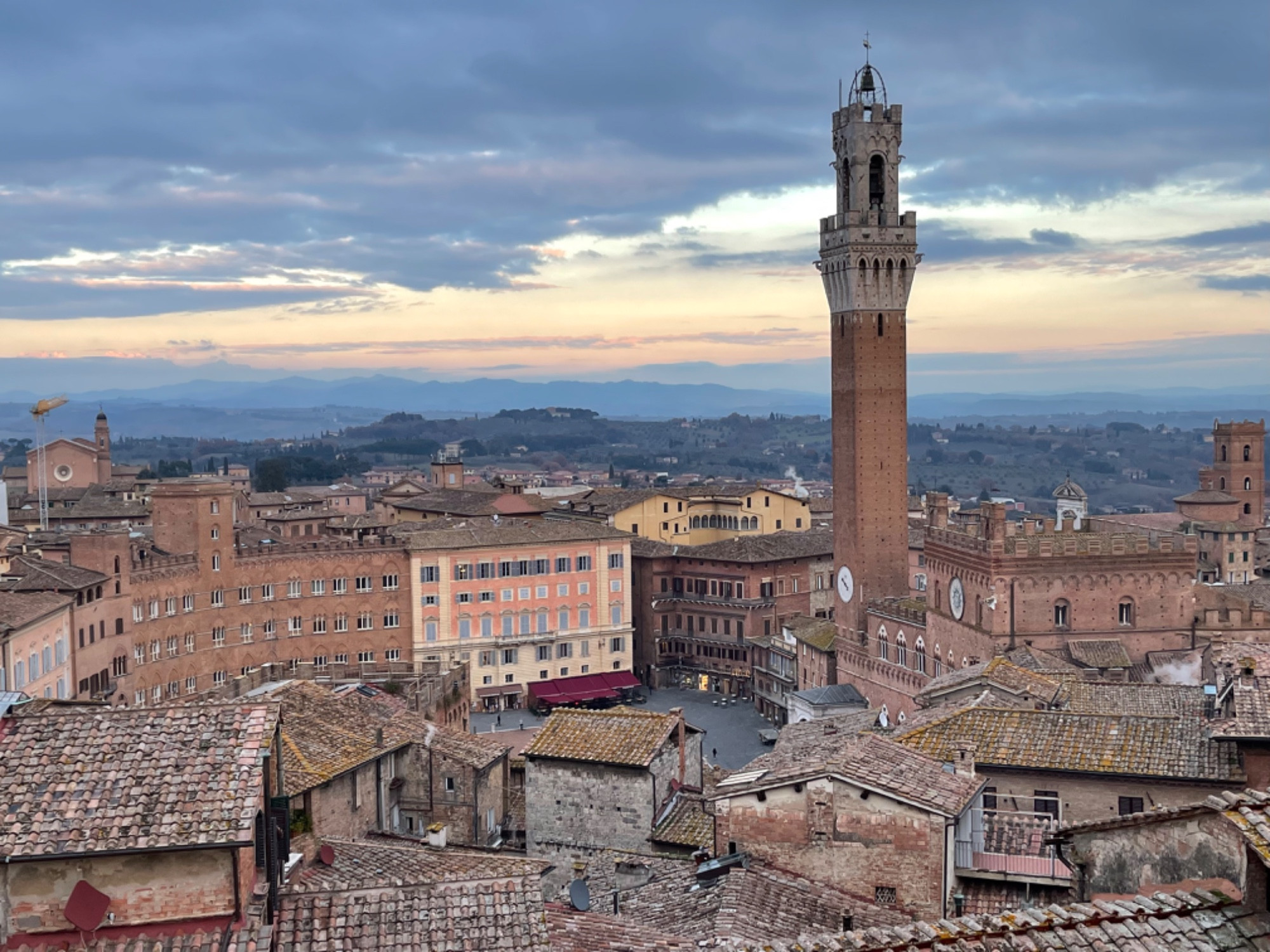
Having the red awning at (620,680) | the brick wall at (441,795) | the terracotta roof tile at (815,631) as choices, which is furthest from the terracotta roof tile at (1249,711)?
the red awning at (620,680)

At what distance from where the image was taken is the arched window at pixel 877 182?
74.4m

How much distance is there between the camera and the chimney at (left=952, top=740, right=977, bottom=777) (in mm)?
22953

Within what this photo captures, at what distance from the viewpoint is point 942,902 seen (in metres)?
20.0

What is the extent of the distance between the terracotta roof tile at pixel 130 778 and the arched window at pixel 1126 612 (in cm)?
4867

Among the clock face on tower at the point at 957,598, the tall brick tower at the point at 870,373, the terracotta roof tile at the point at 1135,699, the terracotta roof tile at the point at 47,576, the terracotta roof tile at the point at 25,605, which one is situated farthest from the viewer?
the tall brick tower at the point at 870,373

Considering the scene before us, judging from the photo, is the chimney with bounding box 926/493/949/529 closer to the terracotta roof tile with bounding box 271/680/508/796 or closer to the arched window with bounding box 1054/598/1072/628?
the arched window with bounding box 1054/598/1072/628

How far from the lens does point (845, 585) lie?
243 ft

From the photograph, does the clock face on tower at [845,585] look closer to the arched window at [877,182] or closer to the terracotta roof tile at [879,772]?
the arched window at [877,182]

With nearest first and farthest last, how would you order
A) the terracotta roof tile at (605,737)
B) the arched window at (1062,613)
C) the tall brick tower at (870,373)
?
the terracotta roof tile at (605,737) < the arched window at (1062,613) < the tall brick tower at (870,373)

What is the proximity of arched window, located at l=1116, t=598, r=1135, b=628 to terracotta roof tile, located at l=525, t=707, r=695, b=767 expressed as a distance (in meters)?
33.4

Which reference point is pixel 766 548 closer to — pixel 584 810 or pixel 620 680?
pixel 620 680

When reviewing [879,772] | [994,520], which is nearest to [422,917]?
[879,772]

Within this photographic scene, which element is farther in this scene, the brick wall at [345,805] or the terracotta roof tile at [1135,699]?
the terracotta roof tile at [1135,699]

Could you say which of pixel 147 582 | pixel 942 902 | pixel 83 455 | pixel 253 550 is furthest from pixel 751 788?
pixel 83 455
